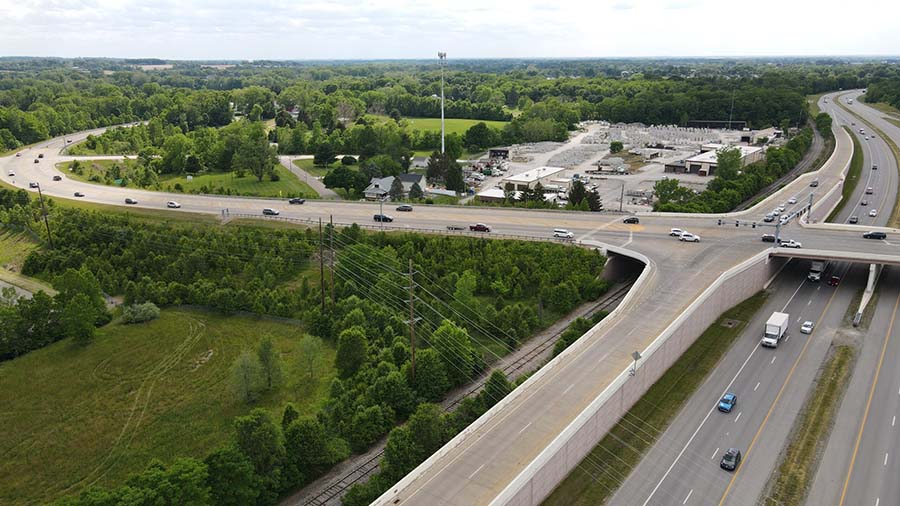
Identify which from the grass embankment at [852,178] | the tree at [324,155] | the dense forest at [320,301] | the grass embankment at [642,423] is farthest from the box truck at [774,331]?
the tree at [324,155]

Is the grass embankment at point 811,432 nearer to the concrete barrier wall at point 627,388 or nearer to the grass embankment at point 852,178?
the concrete barrier wall at point 627,388

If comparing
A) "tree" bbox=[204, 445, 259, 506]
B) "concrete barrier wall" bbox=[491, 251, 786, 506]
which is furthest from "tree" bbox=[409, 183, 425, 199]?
"tree" bbox=[204, 445, 259, 506]

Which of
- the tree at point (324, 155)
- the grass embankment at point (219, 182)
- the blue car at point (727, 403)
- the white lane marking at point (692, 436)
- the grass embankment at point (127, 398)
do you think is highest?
the tree at point (324, 155)

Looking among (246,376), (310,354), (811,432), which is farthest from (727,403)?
(246,376)

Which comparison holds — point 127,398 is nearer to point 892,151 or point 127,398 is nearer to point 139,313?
point 139,313

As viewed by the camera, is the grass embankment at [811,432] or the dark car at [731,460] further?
the dark car at [731,460]

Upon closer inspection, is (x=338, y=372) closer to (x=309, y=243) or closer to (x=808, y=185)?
(x=309, y=243)
